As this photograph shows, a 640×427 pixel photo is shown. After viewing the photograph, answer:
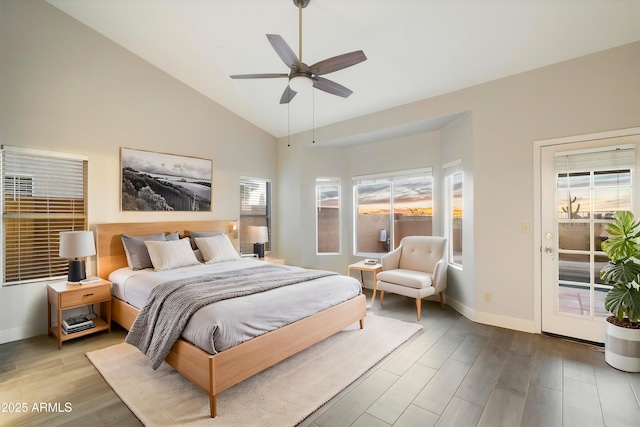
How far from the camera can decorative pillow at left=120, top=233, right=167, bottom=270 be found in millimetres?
3623

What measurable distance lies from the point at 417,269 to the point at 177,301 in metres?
3.28

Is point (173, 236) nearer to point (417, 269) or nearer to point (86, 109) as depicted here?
point (86, 109)

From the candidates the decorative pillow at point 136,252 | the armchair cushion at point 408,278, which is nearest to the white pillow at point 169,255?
the decorative pillow at point 136,252

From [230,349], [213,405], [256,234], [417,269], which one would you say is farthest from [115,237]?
[417,269]

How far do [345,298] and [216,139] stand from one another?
3359 millimetres

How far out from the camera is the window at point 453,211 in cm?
427

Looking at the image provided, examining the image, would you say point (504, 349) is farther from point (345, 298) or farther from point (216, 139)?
point (216, 139)

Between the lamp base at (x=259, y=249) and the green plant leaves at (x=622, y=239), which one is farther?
the lamp base at (x=259, y=249)

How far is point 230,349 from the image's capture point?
6.82ft

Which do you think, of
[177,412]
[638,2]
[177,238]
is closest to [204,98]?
[177,238]

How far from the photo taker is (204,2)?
9.91 ft

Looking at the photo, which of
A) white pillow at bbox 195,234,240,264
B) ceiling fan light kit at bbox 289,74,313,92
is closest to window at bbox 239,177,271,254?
white pillow at bbox 195,234,240,264

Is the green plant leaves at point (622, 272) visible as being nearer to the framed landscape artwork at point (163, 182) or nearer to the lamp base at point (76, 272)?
the framed landscape artwork at point (163, 182)

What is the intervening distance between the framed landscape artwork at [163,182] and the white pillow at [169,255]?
2.44 feet
